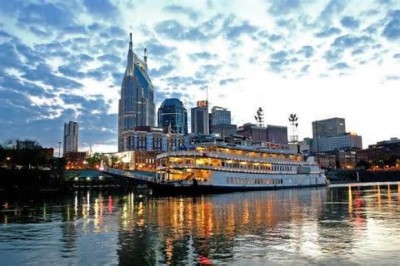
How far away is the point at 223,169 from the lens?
100500 mm

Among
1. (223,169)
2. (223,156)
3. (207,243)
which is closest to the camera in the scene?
(207,243)

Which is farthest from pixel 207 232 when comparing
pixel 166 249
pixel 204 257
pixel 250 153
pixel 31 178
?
pixel 31 178

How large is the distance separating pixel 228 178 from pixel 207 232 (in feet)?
251

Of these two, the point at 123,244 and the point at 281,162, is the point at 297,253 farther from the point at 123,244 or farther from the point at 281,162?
the point at 281,162

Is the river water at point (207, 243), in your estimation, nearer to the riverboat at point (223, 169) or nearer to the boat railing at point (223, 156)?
the riverboat at point (223, 169)

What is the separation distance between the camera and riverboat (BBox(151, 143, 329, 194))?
92.7m

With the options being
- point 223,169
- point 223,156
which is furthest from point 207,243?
point 223,156

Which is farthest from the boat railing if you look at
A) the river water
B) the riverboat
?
the river water

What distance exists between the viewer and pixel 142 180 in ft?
313

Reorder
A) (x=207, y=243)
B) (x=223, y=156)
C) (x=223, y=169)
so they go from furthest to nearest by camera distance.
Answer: (x=223, y=156) < (x=223, y=169) < (x=207, y=243)

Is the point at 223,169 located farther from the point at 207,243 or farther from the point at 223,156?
the point at 207,243

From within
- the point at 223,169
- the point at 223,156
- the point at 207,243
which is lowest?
the point at 207,243

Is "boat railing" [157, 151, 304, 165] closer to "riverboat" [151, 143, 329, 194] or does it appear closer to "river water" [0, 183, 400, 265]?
"riverboat" [151, 143, 329, 194]

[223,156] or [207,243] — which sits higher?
[223,156]
